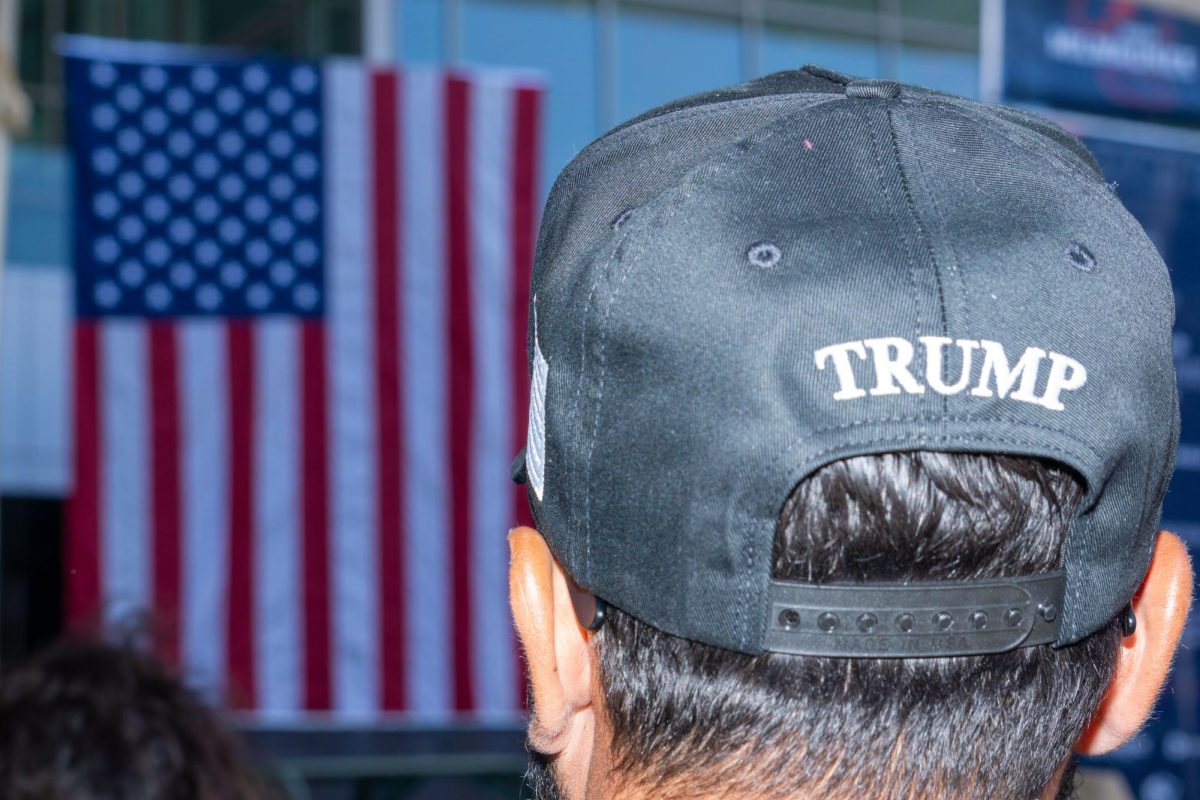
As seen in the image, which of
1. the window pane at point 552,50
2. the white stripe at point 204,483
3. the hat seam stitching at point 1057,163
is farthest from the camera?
the window pane at point 552,50

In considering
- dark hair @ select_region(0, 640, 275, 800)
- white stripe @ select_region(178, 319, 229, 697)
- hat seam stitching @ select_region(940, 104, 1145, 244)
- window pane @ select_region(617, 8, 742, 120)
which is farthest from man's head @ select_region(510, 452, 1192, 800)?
window pane @ select_region(617, 8, 742, 120)

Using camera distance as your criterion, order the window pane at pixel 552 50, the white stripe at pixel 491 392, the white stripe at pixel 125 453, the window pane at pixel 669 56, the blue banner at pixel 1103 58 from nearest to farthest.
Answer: the blue banner at pixel 1103 58 → the white stripe at pixel 125 453 → the white stripe at pixel 491 392 → the window pane at pixel 552 50 → the window pane at pixel 669 56

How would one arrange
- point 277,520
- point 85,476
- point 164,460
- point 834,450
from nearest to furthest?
point 834,450 → point 85,476 → point 164,460 → point 277,520

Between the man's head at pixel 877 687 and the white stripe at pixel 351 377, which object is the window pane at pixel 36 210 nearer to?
the white stripe at pixel 351 377

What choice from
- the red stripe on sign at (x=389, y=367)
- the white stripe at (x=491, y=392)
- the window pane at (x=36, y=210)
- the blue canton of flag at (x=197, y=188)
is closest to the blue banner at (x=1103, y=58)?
the white stripe at (x=491, y=392)

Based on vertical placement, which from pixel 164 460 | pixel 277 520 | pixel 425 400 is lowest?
pixel 277 520

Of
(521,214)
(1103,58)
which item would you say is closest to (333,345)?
(521,214)

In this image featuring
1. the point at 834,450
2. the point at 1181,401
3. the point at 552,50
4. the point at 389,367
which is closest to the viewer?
the point at 834,450

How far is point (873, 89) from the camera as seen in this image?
107 centimetres

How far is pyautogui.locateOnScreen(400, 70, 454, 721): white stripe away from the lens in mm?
5133

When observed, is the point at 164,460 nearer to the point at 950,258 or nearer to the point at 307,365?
the point at 307,365

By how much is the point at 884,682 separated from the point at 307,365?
4386 mm

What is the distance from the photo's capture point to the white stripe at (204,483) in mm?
4934

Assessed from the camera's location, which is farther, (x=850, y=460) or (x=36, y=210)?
(x=36, y=210)
